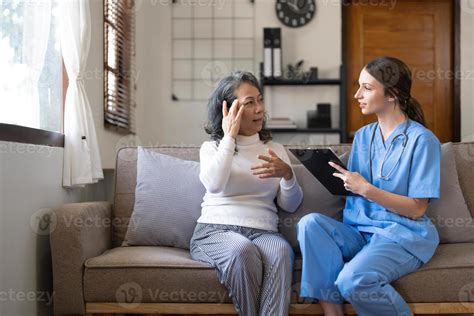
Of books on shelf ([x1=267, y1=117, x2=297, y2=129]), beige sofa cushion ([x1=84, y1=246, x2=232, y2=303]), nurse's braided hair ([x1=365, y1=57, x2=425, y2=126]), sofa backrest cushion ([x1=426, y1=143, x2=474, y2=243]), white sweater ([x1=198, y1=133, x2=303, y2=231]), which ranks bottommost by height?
beige sofa cushion ([x1=84, y1=246, x2=232, y2=303])

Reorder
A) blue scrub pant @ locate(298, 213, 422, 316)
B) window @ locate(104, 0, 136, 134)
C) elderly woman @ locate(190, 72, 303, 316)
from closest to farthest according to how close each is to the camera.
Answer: blue scrub pant @ locate(298, 213, 422, 316) → elderly woman @ locate(190, 72, 303, 316) → window @ locate(104, 0, 136, 134)

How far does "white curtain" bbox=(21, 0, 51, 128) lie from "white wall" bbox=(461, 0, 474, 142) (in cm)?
384

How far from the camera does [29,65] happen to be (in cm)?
247

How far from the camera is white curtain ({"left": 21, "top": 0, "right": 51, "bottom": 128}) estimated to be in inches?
96.4

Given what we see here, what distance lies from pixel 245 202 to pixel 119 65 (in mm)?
2217

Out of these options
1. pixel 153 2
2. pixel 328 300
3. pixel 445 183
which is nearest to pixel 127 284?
pixel 328 300

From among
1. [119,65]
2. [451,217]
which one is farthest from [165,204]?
[119,65]

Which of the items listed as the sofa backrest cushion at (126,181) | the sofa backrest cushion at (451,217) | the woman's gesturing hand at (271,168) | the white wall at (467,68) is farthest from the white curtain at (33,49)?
the white wall at (467,68)

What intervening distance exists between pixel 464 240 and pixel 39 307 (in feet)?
5.47

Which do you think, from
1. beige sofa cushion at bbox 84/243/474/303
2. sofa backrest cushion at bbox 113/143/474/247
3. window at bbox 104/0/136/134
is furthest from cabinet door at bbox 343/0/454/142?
beige sofa cushion at bbox 84/243/474/303

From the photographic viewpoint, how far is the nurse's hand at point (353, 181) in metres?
2.04

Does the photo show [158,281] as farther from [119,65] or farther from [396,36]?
[396,36]

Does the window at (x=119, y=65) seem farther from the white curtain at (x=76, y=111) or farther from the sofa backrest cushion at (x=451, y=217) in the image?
the sofa backrest cushion at (x=451, y=217)

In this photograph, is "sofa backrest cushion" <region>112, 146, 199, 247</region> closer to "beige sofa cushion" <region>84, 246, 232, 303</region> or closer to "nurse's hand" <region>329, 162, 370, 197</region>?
"beige sofa cushion" <region>84, 246, 232, 303</region>
